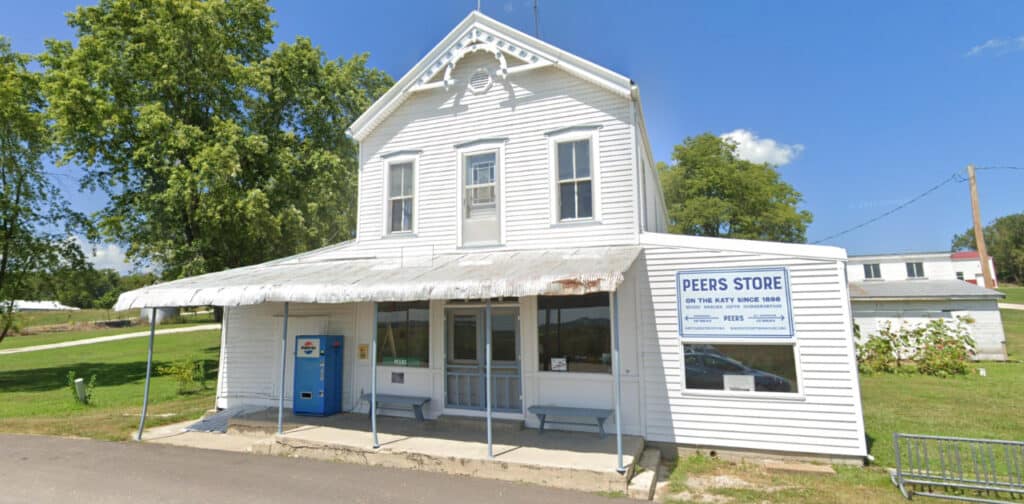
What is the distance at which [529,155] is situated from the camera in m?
9.67

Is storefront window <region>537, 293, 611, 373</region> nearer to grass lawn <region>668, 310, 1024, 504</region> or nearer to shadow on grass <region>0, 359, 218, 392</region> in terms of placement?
grass lawn <region>668, 310, 1024, 504</region>

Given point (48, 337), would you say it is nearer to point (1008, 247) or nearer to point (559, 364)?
point (559, 364)

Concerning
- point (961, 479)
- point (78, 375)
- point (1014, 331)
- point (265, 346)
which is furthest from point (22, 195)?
point (1014, 331)

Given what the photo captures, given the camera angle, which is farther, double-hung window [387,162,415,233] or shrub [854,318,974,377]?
shrub [854,318,974,377]

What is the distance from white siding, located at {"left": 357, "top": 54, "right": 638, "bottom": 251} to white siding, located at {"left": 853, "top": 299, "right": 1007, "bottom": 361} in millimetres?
16321

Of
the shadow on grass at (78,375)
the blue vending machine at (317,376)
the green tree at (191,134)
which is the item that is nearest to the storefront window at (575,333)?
the blue vending machine at (317,376)

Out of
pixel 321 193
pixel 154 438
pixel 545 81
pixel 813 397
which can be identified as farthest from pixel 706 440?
pixel 321 193

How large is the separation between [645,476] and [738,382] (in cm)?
234

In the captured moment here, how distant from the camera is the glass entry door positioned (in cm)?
905

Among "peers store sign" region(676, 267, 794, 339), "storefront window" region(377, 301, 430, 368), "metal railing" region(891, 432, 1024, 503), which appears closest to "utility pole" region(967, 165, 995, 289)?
"metal railing" region(891, 432, 1024, 503)

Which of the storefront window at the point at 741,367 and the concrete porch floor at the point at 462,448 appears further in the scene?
the storefront window at the point at 741,367

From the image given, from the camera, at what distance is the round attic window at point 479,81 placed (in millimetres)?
10156

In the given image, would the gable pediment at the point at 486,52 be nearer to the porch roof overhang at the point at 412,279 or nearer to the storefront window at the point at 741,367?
the porch roof overhang at the point at 412,279

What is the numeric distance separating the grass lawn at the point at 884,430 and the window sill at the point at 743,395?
3.23 ft
